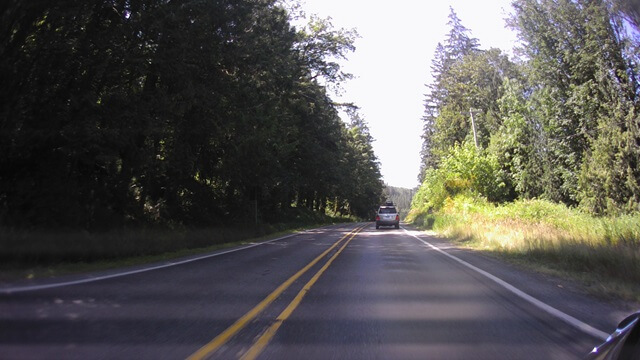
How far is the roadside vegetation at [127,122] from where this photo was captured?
1267cm

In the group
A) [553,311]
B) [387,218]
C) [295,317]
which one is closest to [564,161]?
[387,218]

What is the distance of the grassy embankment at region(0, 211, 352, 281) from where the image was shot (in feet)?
34.8

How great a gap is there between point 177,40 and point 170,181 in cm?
710

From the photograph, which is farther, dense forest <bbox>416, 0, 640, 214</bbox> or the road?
dense forest <bbox>416, 0, 640, 214</bbox>

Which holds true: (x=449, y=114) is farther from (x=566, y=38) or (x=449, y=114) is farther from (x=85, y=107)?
(x=85, y=107)

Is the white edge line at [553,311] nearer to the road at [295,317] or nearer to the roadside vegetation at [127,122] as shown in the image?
the road at [295,317]

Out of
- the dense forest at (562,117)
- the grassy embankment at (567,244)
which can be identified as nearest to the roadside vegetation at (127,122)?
the grassy embankment at (567,244)

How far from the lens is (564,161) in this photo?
26531 millimetres

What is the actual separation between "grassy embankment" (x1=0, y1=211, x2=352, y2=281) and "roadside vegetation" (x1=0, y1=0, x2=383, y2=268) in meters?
0.05

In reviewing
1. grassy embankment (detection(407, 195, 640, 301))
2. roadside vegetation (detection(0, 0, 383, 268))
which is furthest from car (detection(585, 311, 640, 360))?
roadside vegetation (detection(0, 0, 383, 268))

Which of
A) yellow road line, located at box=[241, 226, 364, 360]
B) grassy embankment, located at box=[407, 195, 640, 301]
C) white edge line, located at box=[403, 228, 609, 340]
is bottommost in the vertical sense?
yellow road line, located at box=[241, 226, 364, 360]

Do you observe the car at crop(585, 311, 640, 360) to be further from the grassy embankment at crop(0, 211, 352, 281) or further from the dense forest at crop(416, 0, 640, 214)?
the dense forest at crop(416, 0, 640, 214)

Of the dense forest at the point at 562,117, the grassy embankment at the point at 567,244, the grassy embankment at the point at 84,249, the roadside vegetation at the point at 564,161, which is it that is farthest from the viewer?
the dense forest at the point at 562,117

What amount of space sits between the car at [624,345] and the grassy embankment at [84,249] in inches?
410
